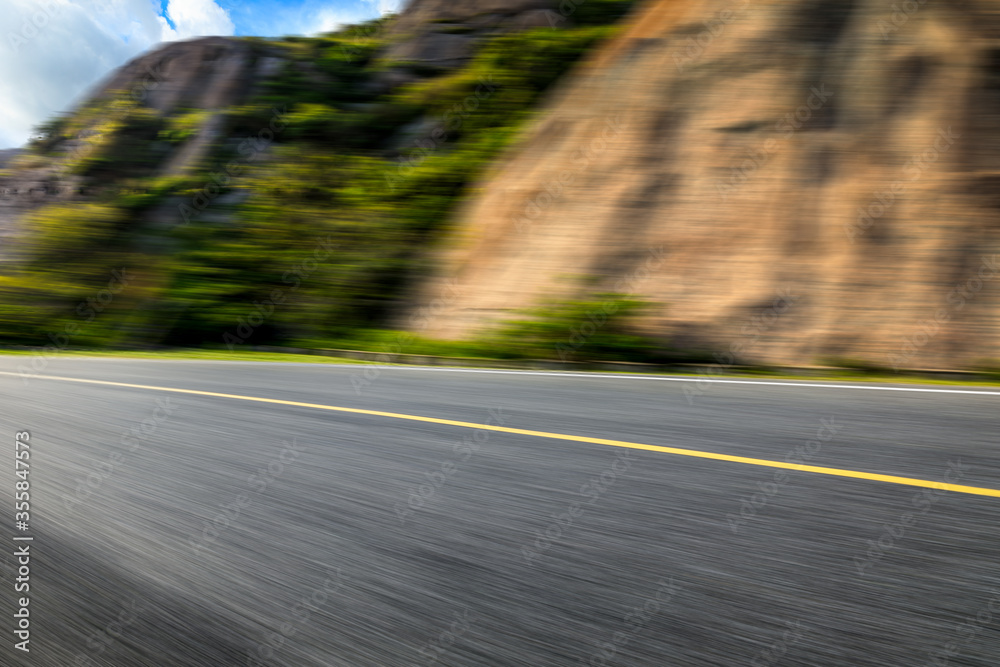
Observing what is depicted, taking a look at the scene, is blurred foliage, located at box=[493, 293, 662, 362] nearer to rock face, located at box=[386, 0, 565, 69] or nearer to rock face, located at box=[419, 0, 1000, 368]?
rock face, located at box=[419, 0, 1000, 368]

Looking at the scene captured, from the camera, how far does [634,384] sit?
779 cm

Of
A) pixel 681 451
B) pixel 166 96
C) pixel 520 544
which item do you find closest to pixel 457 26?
pixel 166 96

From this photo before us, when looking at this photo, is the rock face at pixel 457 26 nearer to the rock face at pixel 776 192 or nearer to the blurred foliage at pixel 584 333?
the rock face at pixel 776 192

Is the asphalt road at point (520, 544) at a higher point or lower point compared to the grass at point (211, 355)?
higher

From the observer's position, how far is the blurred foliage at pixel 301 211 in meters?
18.9

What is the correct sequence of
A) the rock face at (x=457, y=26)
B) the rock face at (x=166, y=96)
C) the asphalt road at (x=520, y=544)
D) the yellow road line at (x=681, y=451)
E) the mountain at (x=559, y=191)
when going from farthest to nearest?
the rock face at (x=166, y=96) → the rock face at (x=457, y=26) → the mountain at (x=559, y=191) → the yellow road line at (x=681, y=451) → the asphalt road at (x=520, y=544)

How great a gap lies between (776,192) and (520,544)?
1239 cm

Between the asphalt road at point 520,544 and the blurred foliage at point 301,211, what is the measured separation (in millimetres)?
12858

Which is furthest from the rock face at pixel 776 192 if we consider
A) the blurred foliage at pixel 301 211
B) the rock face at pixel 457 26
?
the rock face at pixel 457 26

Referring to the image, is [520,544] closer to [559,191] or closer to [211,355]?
[559,191]

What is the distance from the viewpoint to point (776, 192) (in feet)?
42.4

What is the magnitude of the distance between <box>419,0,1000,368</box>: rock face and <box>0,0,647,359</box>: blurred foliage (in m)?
2.57

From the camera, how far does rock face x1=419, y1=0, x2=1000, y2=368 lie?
1060cm

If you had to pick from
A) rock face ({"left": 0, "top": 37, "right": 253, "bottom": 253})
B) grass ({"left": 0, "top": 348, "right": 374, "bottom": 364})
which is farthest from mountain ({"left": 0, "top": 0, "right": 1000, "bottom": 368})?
grass ({"left": 0, "top": 348, "right": 374, "bottom": 364})
